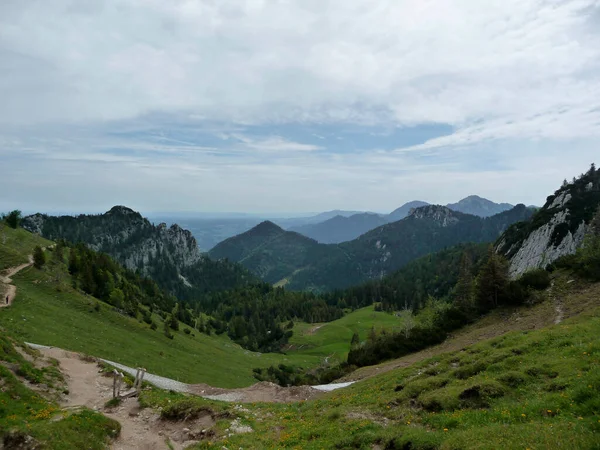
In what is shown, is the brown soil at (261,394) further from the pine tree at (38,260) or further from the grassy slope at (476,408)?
the pine tree at (38,260)

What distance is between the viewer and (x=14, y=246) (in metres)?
79.3

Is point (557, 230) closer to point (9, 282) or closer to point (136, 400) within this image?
point (136, 400)

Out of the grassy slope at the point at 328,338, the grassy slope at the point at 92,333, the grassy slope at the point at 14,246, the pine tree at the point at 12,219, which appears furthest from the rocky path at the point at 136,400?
the grassy slope at the point at 328,338

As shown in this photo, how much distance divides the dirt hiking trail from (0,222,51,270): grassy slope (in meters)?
1.26

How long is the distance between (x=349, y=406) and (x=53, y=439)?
703 inches

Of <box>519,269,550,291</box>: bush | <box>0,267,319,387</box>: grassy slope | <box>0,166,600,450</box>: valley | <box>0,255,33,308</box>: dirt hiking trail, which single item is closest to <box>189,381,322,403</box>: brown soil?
<box>0,166,600,450</box>: valley

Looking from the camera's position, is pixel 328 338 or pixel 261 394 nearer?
pixel 261 394

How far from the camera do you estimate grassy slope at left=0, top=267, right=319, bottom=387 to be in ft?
146

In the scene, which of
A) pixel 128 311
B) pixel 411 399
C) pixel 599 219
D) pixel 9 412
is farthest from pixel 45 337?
pixel 599 219

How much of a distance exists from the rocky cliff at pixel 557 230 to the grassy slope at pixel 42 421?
15107cm

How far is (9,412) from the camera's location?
2059 centimetres

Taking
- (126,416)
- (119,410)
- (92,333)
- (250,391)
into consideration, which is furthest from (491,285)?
(92,333)

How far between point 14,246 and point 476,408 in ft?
322

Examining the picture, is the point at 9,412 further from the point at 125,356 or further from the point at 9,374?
the point at 125,356
